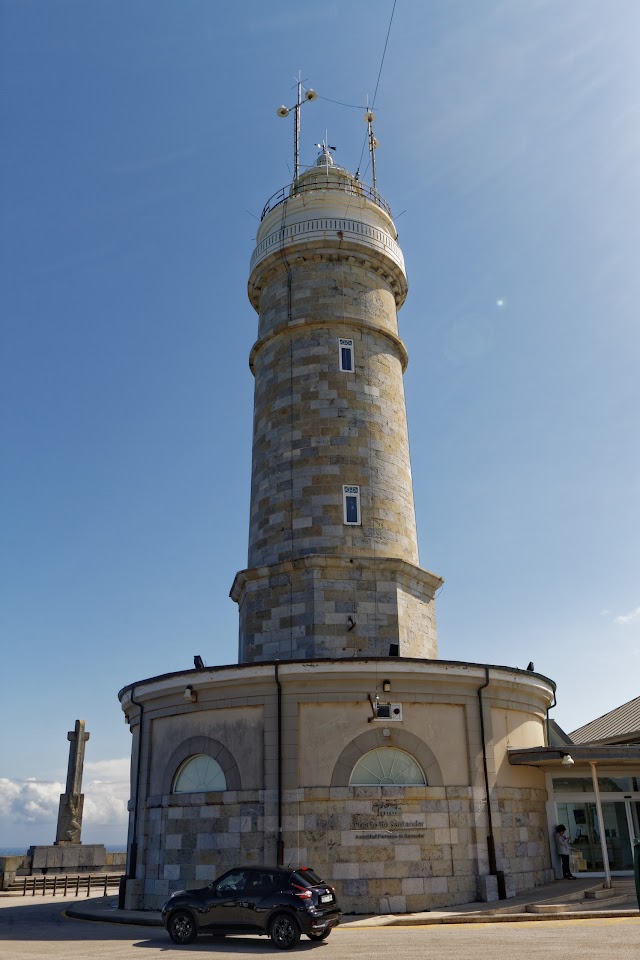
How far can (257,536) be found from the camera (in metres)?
23.6

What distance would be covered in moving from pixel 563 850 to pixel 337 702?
7051 millimetres

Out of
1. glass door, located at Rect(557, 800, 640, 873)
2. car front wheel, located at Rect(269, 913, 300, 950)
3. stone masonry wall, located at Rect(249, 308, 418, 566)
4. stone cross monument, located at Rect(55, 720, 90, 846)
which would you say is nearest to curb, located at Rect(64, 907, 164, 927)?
car front wheel, located at Rect(269, 913, 300, 950)

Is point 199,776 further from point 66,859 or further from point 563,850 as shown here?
point 66,859

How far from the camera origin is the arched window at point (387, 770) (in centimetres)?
1739

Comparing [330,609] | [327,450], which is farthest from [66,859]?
[327,450]

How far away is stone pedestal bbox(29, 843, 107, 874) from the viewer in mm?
30047

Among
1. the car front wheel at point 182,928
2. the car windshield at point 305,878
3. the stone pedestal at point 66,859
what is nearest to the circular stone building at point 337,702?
the car windshield at point 305,878

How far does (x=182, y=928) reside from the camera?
46.1ft

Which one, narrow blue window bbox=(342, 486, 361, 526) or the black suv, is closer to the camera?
the black suv

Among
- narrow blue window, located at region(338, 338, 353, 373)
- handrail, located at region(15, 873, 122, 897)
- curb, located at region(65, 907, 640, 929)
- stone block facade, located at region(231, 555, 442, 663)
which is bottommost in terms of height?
handrail, located at region(15, 873, 122, 897)

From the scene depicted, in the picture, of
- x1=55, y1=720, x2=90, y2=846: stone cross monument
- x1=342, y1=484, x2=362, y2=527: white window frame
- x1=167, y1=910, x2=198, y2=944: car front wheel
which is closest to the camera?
x1=167, y1=910, x2=198, y2=944: car front wheel

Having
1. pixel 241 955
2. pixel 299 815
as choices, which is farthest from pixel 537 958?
pixel 299 815

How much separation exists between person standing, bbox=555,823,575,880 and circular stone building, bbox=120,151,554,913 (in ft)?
1.47

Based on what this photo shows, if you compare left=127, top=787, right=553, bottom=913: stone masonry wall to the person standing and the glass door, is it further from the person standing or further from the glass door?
the glass door
